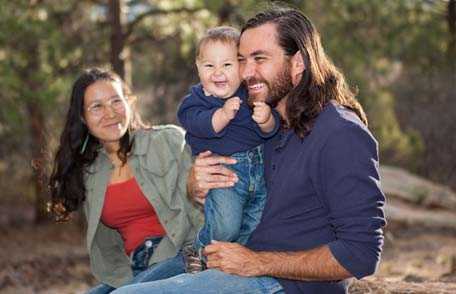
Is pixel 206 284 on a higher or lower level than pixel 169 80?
higher

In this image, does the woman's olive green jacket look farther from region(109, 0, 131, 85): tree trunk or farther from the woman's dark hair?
region(109, 0, 131, 85): tree trunk

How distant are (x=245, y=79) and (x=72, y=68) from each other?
907 cm

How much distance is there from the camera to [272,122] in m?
3.35

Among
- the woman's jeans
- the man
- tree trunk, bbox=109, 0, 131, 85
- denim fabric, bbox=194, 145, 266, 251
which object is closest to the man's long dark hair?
the man

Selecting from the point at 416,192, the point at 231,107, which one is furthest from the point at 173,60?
the point at 231,107

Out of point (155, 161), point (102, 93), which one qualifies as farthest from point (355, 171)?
point (102, 93)

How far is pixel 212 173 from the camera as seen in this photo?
3.49 metres

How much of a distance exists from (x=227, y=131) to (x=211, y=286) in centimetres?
82

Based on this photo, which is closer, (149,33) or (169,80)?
(149,33)

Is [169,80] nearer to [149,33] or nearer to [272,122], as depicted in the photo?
[149,33]

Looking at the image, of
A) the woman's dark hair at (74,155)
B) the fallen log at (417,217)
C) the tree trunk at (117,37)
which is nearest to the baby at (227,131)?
the woman's dark hair at (74,155)

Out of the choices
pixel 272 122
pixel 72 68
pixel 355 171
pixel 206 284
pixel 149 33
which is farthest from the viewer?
pixel 149 33

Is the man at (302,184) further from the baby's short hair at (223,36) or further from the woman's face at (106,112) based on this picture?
the woman's face at (106,112)

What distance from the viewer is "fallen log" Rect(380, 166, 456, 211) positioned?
1398cm
